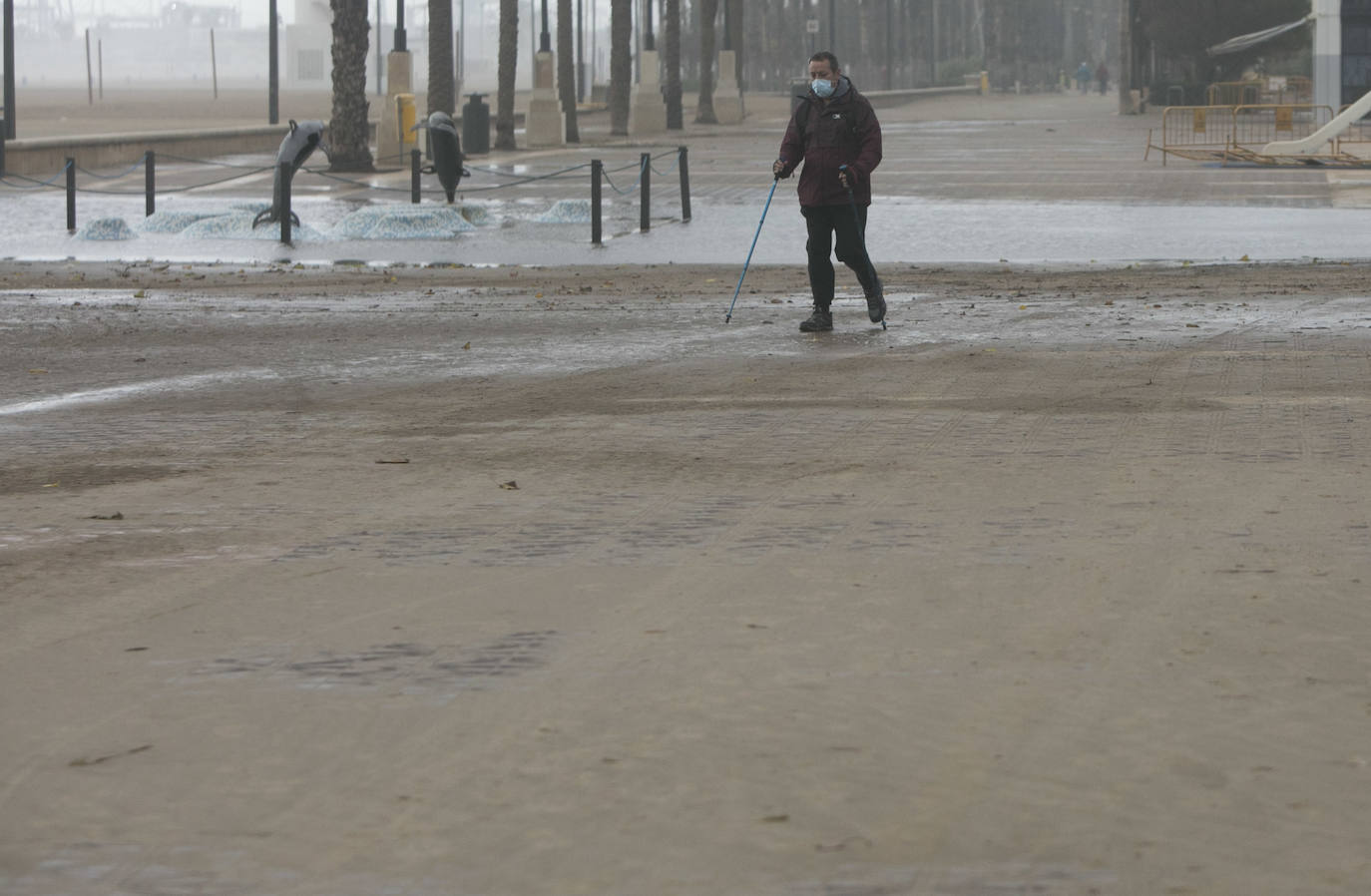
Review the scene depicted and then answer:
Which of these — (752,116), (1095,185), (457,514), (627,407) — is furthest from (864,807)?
(752,116)

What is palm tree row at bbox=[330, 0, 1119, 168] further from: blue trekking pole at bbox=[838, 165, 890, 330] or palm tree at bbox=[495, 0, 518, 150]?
blue trekking pole at bbox=[838, 165, 890, 330]

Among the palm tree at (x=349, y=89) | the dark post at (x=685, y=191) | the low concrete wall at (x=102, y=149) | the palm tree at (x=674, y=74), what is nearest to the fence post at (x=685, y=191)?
the dark post at (x=685, y=191)

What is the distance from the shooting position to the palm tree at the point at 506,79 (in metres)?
42.8

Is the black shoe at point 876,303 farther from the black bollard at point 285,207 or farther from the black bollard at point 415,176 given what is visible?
the black bollard at point 415,176

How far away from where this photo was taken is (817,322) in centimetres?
1195

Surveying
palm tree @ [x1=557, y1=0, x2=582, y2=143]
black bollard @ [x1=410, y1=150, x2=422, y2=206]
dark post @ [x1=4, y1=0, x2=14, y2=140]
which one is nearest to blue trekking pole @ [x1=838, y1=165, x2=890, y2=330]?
black bollard @ [x1=410, y1=150, x2=422, y2=206]

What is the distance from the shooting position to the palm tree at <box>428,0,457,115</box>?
121 feet

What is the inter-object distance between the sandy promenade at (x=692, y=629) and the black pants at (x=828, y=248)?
159 cm

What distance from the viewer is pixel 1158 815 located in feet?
12.2

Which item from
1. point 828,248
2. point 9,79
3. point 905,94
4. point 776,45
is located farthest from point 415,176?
point 776,45

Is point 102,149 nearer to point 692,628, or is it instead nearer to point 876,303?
point 876,303

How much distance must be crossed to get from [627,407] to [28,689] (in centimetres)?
470

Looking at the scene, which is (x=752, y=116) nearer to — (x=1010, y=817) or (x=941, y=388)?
(x=941, y=388)

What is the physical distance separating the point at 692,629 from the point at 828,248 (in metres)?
7.37
